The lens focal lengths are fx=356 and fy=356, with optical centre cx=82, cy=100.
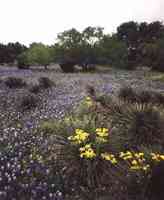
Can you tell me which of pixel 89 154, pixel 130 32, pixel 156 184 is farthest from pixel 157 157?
pixel 130 32

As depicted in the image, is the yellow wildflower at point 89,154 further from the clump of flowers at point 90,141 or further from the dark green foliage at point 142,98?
the dark green foliage at point 142,98

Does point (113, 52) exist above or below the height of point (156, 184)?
below

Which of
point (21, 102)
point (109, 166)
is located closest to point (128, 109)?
point (109, 166)

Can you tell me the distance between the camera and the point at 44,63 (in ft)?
145

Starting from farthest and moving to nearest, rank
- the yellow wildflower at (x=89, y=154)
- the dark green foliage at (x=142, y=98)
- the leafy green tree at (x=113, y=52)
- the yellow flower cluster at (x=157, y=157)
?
the leafy green tree at (x=113, y=52) → the dark green foliage at (x=142, y=98) → the yellow wildflower at (x=89, y=154) → the yellow flower cluster at (x=157, y=157)

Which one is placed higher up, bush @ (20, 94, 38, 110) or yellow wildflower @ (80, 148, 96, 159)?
yellow wildflower @ (80, 148, 96, 159)

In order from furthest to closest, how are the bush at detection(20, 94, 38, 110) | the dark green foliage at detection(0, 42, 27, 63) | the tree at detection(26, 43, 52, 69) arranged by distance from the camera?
the dark green foliage at detection(0, 42, 27, 63) → the tree at detection(26, 43, 52, 69) → the bush at detection(20, 94, 38, 110)

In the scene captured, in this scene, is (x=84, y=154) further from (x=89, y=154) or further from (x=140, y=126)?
(x=140, y=126)

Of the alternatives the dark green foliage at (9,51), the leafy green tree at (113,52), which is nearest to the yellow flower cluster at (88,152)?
the leafy green tree at (113,52)

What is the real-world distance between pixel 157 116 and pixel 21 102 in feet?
16.9

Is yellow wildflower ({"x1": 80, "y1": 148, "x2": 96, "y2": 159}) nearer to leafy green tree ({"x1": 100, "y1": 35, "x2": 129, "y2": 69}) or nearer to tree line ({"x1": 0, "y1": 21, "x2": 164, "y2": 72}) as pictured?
tree line ({"x1": 0, "y1": 21, "x2": 164, "y2": 72})

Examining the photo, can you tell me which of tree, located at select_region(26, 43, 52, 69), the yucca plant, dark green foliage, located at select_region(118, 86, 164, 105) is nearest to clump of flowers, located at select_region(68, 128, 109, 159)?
dark green foliage, located at select_region(118, 86, 164, 105)

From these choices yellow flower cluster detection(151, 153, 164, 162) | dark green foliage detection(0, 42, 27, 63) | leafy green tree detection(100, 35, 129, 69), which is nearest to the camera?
yellow flower cluster detection(151, 153, 164, 162)

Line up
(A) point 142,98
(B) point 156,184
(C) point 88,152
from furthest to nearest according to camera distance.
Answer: (A) point 142,98 < (C) point 88,152 < (B) point 156,184
